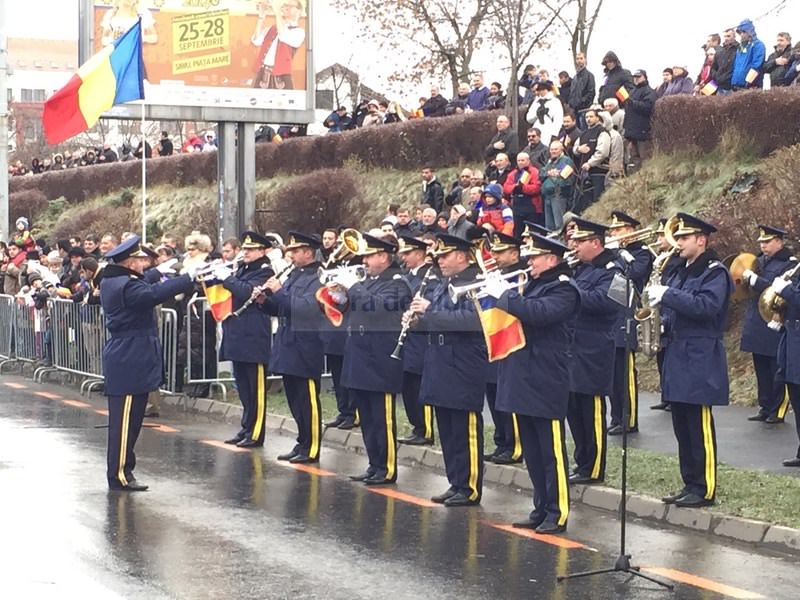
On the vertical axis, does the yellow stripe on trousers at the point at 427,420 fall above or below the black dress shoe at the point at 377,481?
above

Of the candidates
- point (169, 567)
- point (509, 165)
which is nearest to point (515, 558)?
point (169, 567)

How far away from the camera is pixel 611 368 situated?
476 inches

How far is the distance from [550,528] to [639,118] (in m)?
12.9

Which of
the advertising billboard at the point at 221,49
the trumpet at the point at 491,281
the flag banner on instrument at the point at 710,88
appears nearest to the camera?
the trumpet at the point at 491,281

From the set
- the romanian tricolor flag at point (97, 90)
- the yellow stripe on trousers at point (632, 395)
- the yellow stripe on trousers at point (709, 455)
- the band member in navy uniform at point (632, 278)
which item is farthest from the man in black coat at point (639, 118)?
the yellow stripe on trousers at point (709, 455)

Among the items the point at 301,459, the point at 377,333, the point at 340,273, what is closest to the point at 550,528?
the point at 377,333

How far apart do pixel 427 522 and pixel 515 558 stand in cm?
130

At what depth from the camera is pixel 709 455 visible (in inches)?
423

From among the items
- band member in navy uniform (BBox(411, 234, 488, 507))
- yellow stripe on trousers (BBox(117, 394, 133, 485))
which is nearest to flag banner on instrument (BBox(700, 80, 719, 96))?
band member in navy uniform (BBox(411, 234, 488, 507))

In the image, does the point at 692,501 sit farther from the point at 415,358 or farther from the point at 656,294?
the point at 415,358

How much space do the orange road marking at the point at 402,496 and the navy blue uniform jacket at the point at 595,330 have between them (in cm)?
155

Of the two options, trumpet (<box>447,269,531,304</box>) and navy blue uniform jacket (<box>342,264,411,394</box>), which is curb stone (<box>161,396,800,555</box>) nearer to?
Answer: navy blue uniform jacket (<box>342,264,411,394</box>)

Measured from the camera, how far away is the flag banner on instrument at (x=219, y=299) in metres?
14.5

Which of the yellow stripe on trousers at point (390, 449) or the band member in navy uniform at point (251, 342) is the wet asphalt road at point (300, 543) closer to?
the yellow stripe on trousers at point (390, 449)
